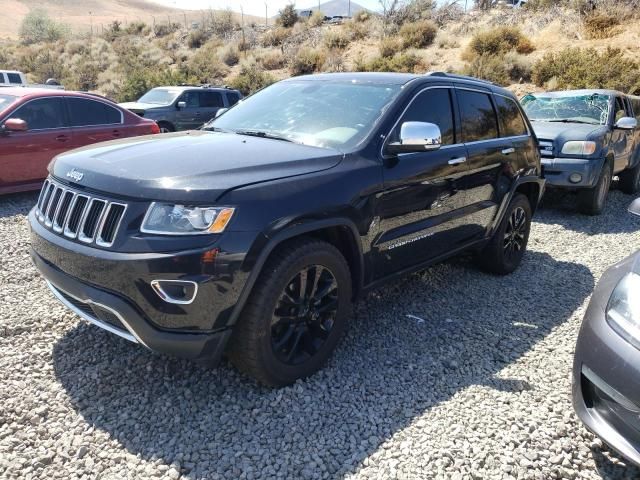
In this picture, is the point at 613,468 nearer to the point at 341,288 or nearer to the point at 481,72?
the point at 341,288

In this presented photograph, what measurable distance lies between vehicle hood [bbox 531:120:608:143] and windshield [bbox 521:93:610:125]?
0.97ft

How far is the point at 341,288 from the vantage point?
3.07 metres

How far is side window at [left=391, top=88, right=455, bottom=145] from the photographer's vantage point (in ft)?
11.8

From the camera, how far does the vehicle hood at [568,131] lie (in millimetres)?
7277

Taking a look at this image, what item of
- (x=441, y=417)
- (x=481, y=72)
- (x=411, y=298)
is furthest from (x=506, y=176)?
(x=481, y=72)

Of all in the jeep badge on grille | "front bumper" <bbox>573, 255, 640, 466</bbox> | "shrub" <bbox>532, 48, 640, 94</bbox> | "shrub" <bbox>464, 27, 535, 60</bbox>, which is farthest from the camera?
"shrub" <bbox>464, 27, 535, 60</bbox>

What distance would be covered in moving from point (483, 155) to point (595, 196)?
4067 mm

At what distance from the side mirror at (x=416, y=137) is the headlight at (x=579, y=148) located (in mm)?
4905

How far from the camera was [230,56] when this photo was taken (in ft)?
96.6

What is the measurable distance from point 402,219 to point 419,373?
101 centimetres

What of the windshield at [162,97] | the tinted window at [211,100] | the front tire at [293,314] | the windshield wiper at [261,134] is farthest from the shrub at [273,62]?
the front tire at [293,314]

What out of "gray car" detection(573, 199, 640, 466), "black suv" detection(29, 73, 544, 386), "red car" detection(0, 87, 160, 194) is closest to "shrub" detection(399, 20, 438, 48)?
"red car" detection(0, 87, 160, 194)

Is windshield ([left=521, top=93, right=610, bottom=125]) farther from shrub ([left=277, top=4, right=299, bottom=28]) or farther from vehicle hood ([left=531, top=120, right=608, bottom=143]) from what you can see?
shrub ([left=277, top=4, right=299, bottom=28])

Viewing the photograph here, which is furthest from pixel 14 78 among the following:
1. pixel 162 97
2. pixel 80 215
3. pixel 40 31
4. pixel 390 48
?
pixel 40 31
